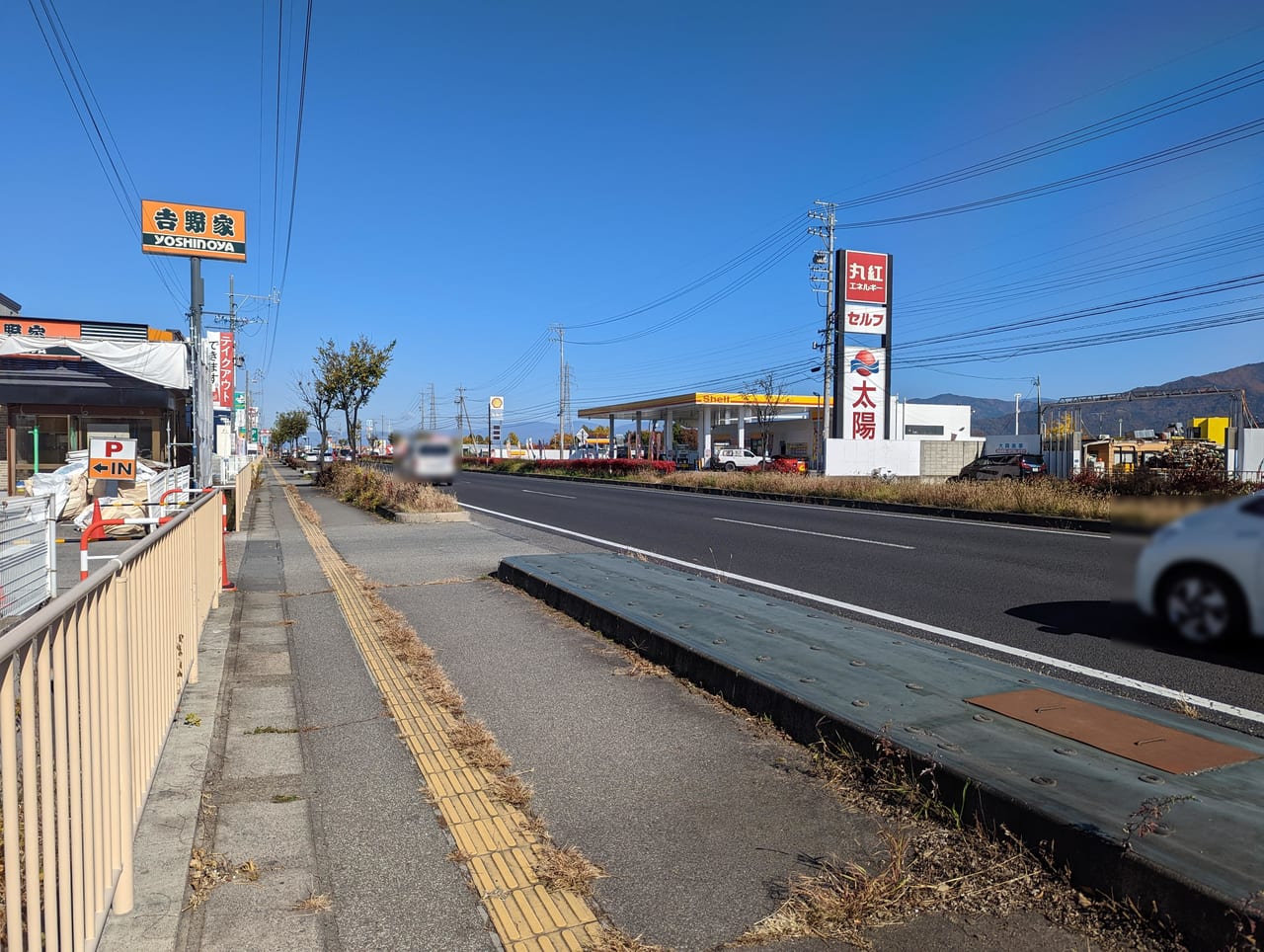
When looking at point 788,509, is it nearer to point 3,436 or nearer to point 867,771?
point 867,771

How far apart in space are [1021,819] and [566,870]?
1791mm

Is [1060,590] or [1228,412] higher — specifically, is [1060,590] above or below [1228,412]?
below

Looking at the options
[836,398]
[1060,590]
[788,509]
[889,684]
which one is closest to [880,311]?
[836,398]

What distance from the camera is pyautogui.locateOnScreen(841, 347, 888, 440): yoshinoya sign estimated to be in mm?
35969

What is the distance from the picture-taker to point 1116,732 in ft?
14.3

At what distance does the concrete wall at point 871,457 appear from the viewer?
110ft

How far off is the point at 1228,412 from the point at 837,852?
293 cm

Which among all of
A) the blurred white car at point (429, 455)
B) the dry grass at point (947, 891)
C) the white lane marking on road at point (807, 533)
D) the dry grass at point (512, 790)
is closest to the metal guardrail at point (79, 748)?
the blurred white car at point (429, 455)

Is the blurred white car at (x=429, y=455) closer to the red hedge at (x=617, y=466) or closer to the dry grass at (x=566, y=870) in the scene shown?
the dry grass at (x=566, y=870)

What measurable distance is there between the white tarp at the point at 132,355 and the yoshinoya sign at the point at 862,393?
78.8 ft

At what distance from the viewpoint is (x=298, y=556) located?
524 inches

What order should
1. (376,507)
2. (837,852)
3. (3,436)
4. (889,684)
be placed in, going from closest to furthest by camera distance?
1. (837,852)
2. (889,684)
3. (376,507)
4. (3,436)

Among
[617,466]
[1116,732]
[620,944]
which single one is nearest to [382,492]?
[1116,732]

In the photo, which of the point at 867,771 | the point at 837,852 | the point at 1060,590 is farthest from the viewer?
the point at 1060,590
